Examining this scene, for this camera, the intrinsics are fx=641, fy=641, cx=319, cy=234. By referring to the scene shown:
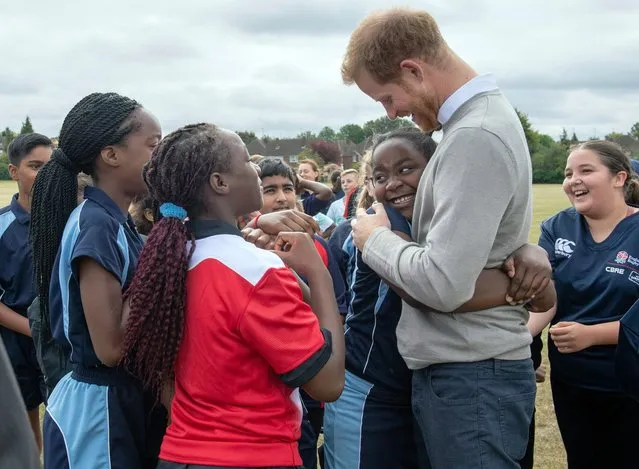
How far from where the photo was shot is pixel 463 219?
1986 millimetres

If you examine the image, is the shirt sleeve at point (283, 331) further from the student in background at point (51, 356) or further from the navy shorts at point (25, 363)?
the navy shorts at point (25, 363)

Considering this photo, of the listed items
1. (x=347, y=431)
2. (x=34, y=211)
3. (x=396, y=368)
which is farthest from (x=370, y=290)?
(x=34, y=211)

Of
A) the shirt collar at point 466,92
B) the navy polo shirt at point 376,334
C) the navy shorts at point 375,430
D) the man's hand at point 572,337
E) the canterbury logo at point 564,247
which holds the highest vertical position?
the shirt collar at point 466,92

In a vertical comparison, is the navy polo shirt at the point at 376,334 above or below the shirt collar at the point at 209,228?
below

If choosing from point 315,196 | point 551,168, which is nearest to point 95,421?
point 315,196

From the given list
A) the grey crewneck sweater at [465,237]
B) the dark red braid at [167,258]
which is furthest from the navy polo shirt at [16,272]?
the grey crewneck sweater at [465,237]

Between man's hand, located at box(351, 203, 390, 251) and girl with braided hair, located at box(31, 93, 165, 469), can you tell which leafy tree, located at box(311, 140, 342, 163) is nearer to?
girl with braided hair, located at box(31, 93, 165, 469)

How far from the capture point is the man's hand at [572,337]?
140 inches

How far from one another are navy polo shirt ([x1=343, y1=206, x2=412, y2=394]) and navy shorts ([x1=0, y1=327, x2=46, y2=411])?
270cm

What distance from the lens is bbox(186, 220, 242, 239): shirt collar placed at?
Result: 2180 millimetres

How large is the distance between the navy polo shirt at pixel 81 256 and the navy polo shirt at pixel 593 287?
2.57 m

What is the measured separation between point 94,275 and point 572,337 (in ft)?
8.55

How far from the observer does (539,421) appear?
5695 mm

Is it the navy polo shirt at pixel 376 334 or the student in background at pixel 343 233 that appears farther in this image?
the student in background at pixel 343 233
